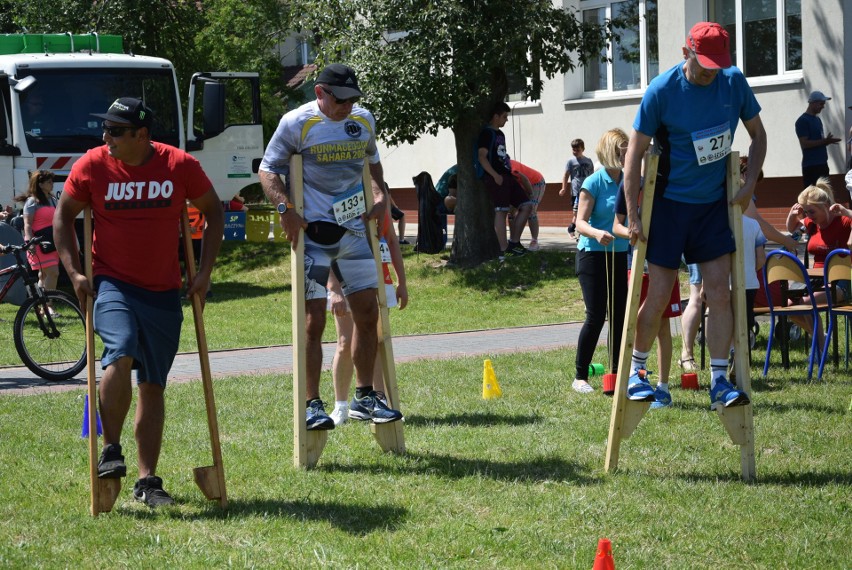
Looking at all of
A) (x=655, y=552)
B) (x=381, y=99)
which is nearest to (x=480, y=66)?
(x=381, y=99)

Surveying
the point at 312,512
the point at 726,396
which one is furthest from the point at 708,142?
the point at 312,512

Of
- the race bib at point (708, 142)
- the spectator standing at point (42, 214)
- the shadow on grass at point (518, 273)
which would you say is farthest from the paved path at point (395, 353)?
the race bib at point (708, 142)

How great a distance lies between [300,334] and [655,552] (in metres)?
2.46

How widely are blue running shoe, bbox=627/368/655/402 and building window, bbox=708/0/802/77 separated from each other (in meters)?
15.9

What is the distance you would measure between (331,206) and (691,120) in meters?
2.01

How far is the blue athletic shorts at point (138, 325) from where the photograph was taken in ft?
18.4

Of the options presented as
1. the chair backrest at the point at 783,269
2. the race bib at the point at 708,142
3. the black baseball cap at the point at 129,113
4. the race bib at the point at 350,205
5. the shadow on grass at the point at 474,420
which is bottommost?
the shadow on grass at the point at 474,420

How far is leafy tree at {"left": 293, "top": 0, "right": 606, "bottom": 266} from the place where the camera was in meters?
16.8

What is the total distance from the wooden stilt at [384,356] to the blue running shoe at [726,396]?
176 cm

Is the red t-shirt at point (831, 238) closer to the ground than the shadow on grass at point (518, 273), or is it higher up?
higher up

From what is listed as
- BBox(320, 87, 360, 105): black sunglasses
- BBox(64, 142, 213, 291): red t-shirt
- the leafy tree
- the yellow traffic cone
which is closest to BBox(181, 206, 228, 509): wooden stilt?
BBox(64, 142, 213, 291): red t-shirt

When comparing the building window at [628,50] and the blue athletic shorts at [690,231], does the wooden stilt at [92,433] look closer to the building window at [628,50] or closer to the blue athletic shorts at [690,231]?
the blue athletic shorts at [690,231]

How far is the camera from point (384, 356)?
6.92 metres

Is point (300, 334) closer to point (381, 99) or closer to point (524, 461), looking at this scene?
point (524, 461)
